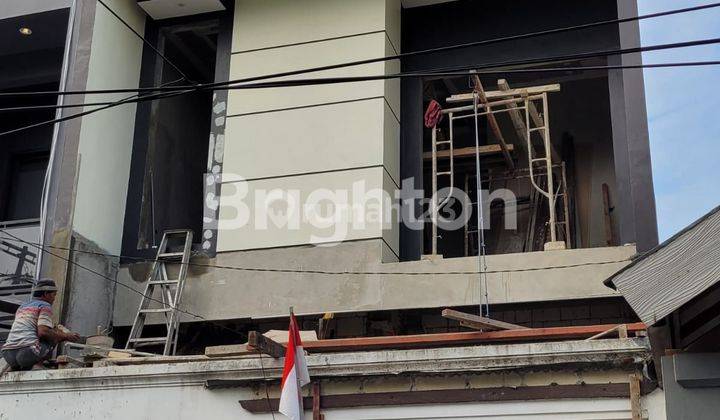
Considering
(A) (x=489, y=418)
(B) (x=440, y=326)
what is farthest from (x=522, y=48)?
(A) (x=489, y=418)

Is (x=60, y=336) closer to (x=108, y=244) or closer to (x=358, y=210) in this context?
(x=108, y=244)

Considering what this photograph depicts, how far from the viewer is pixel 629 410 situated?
9.66 metres

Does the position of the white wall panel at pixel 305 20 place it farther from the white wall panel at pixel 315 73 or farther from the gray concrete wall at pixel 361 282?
the gray concrete wall at pixel 361 282

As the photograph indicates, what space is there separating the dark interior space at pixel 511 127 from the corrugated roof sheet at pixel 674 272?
627 cm

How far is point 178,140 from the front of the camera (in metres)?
18.1

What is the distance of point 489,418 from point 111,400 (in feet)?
14.9

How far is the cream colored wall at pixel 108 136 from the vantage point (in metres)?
15.2

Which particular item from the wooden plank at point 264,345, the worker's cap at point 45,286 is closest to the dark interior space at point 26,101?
the worker's cap at point 45,286

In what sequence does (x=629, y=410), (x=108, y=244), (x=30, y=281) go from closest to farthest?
(x=629, y=410)
(x=30, y=281)
(x=108, y=244)

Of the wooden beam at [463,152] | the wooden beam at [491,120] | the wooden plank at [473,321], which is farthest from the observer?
the wooden beam at [463,152]

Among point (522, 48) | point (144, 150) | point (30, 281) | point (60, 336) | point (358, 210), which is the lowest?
point (60, 336)

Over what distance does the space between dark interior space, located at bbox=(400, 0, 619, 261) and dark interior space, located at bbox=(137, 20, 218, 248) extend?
413cm

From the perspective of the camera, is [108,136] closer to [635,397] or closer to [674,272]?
[635,397]

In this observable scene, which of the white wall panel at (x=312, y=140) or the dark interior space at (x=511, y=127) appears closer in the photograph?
the white wall panel at (x=312, y=140)
